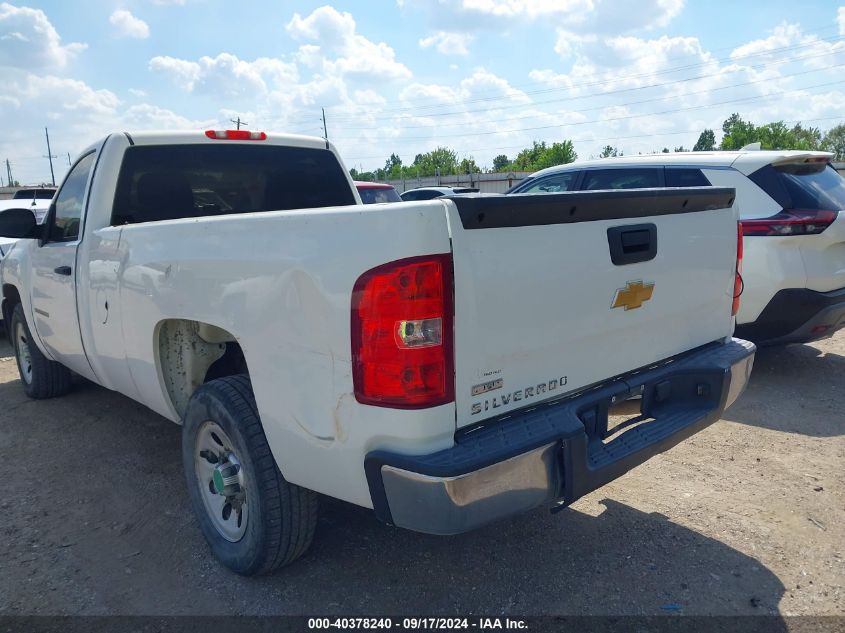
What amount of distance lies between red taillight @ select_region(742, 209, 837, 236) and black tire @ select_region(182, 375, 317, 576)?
4296 mm

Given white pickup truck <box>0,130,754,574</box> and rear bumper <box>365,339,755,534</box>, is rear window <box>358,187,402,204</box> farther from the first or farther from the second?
rear bumper <box>365,339,755,534</box>

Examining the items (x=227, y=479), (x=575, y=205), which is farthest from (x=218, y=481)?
(x=575, y=205)

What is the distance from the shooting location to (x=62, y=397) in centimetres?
556

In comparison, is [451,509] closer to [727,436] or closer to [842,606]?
[842,606]

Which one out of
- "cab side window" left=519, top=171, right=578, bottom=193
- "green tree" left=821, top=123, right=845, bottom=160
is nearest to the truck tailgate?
"cab side window" left=519, top=171, right=578, bottom=193

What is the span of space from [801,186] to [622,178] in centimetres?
159

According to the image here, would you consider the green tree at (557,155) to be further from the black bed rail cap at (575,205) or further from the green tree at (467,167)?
the black bed rail cap at (575,205)

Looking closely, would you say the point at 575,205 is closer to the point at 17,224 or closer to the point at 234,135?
the point at 234,135

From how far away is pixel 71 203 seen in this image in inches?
170

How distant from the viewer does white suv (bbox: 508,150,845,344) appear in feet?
16.5

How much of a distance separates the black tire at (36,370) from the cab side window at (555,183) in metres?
4.68

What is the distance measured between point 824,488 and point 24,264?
222 inches

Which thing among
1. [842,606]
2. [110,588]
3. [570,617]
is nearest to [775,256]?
[842,606]

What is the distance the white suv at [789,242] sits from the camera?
5035 millimetres
